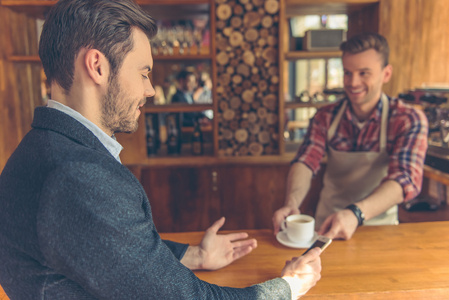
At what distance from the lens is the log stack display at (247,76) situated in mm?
3062

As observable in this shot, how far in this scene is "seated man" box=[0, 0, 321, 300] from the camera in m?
0.71

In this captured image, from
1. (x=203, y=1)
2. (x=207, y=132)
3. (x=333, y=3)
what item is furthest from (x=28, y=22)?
(x=333, y=3)

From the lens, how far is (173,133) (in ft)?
11.2

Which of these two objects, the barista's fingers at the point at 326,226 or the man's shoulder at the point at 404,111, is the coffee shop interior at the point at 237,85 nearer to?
the man's shoulder at the point at 404,111

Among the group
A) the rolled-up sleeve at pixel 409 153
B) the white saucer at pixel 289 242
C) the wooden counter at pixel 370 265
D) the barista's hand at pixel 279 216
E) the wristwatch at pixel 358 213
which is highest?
the rolled-up sleeve at pixel 409 153

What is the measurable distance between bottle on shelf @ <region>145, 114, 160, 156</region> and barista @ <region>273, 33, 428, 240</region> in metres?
1.56

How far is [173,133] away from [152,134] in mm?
178

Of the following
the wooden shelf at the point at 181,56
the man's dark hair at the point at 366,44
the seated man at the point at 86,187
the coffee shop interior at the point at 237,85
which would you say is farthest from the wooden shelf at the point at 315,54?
the seated man at the point at 86,187

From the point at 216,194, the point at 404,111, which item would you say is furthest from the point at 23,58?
the point at 404,111

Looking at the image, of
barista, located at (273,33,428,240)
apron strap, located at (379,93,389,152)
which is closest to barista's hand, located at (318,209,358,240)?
barista, located at (273,33,428,240)

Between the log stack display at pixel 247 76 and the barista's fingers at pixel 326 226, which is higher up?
the log stack display at pixel 247 76

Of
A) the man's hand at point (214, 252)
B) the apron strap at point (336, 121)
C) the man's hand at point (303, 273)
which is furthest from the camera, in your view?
the apron strap at point (336, 121)

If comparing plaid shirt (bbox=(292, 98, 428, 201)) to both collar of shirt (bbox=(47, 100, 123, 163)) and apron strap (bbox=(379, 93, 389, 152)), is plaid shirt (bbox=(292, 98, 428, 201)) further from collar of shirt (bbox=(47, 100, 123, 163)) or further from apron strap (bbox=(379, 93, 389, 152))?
collar of shirt (bbox=(47, 100, 123, 163))

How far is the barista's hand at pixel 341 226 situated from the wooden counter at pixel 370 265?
0.03 metres
